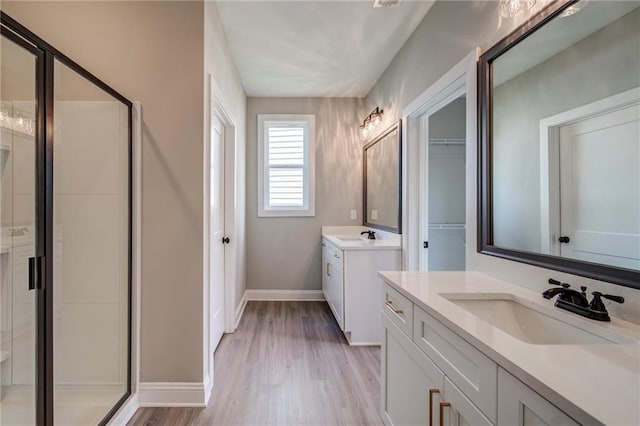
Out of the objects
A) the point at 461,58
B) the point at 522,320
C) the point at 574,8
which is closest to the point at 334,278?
the point at 522,320

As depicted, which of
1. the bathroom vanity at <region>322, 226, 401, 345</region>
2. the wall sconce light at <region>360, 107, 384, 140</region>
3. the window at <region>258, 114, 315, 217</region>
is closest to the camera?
the bathroom vanity at <region>322, 226, 401, 345</region>

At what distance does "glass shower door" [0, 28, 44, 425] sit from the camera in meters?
1.27

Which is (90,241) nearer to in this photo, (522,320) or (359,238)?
(522,320)

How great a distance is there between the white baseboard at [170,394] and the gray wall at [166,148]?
0.12ft

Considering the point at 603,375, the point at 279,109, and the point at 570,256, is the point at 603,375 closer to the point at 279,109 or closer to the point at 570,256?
the point at 570,256

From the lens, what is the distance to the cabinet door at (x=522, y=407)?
2.01 ft

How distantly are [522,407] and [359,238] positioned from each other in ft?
10.4

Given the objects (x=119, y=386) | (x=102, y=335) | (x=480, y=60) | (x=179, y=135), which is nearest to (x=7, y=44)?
(x=179, y=135)

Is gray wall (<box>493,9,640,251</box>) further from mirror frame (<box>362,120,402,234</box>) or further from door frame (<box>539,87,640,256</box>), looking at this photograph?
mirror frame (<box>362,120,402,234</box>)

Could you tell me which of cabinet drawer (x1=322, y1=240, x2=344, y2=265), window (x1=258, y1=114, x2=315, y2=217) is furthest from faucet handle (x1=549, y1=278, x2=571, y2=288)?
window (x1=258, y1=114, x2=315, y2=217)

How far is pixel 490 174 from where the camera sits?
159cm

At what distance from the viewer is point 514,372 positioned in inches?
27.8

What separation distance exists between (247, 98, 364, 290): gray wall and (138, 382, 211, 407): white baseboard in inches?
83.9

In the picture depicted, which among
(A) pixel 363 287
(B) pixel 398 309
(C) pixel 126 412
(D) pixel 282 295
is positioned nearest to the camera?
(B) pixel 398 309
